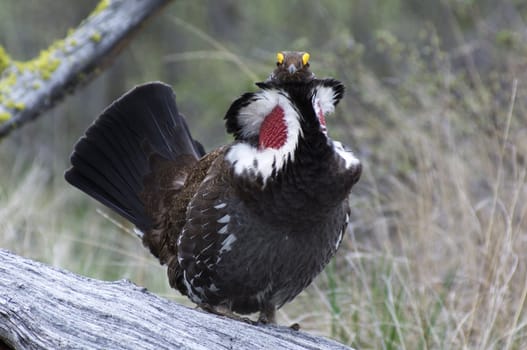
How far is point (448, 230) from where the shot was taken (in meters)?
5.67

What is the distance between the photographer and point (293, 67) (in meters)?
3.42

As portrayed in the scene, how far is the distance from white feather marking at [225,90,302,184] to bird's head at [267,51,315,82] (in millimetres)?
77

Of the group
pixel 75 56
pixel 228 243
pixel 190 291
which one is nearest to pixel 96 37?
pixel 75 56

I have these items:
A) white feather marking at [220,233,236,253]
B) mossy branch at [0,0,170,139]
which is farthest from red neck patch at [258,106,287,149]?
mossy branch at [0,0,170,139]

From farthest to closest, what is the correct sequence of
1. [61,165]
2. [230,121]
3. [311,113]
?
[61,165]
[230,121]
[311,113]

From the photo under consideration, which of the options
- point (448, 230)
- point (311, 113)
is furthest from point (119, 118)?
point (448, 230)

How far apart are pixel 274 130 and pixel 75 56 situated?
76.8 inches

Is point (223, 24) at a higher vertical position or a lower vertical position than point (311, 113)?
higher

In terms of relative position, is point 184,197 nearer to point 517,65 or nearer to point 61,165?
point 517,65

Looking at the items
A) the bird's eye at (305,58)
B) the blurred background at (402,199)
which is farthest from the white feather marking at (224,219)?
the blurred background at (402,199)

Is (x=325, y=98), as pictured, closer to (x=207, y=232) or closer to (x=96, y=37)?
(x=207, y=232)

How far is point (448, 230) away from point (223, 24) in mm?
6700

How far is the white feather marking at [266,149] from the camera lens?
3.45 meters

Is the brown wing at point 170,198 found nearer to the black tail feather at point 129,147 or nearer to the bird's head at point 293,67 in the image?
the black tail feather at point 129,147
